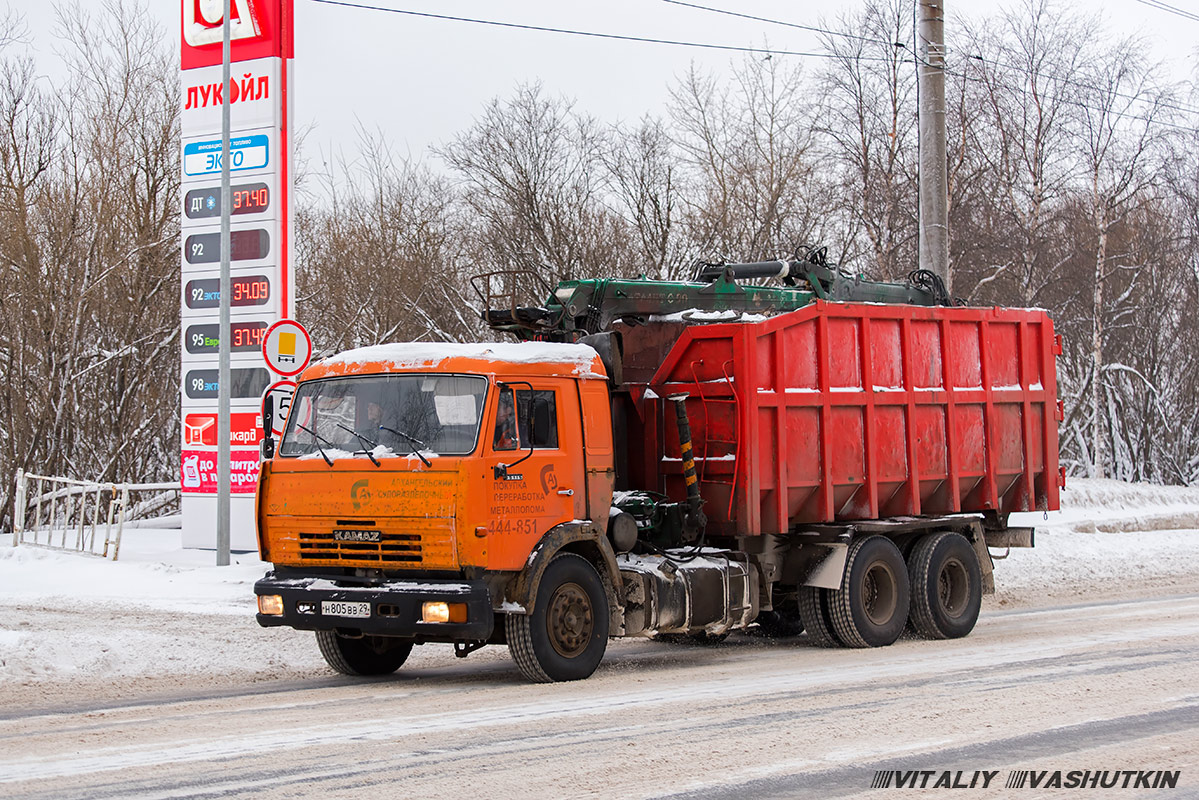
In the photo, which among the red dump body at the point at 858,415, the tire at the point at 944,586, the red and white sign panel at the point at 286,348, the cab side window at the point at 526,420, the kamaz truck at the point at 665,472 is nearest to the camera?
the kamaz truck at the point at 665,472

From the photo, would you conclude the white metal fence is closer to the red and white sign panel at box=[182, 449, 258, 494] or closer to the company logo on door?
the red and white sign panel at box=[182, 449, 258, 494]

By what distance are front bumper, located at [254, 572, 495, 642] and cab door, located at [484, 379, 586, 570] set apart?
13.8 inches

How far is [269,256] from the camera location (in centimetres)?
1941

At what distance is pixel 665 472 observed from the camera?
12.0 meters

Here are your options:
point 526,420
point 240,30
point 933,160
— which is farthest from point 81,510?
point 933,160

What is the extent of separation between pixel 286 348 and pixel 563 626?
585 cm

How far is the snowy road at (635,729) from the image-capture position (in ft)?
21.7

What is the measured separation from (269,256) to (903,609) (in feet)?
36.0

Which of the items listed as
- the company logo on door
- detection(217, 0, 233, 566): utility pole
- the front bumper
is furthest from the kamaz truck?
the company logo on door

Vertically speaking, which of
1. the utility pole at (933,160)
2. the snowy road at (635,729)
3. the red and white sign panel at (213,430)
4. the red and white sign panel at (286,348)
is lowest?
the snowy road at (635,729)

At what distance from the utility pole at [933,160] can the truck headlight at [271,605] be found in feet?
31.8

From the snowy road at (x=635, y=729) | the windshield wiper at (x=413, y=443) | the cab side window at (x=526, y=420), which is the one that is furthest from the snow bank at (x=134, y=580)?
the cab side window at (x=526, y=420)

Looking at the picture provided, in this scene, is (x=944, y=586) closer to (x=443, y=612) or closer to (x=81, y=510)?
(x=443, y=612)

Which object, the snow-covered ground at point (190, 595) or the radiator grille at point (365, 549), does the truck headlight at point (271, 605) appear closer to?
the radiator grille at point (365, 549)
